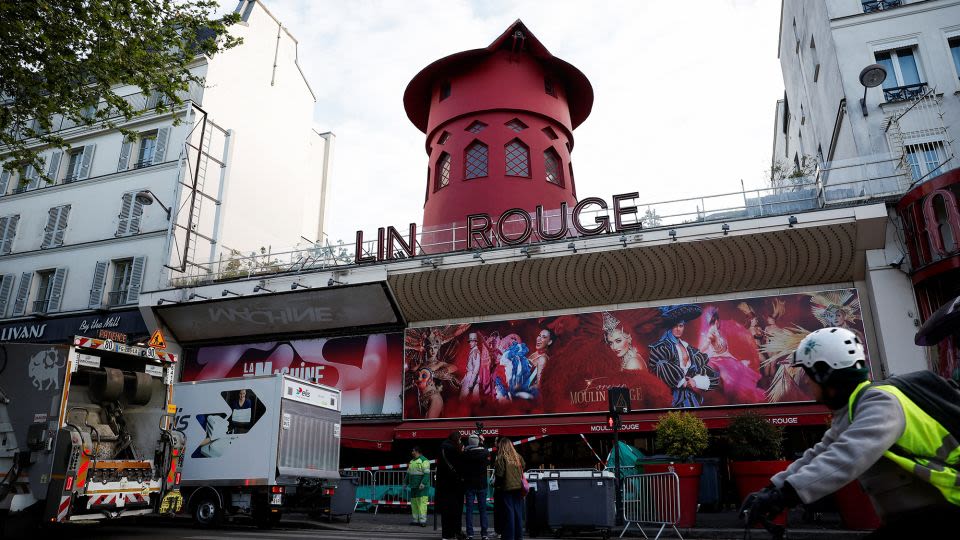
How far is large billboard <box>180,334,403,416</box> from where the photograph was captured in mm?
19609

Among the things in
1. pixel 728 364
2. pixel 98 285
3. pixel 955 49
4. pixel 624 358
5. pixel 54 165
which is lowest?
pixel 728 364

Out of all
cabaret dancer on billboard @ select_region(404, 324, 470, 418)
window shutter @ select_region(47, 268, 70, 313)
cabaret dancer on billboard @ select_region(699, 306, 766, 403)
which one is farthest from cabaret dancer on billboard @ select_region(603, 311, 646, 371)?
window shutter @ select_region(47, 268, 70, 313)

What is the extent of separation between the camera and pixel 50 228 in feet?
82.0

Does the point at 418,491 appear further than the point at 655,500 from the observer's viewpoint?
Yes

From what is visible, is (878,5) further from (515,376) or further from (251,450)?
(251,450)

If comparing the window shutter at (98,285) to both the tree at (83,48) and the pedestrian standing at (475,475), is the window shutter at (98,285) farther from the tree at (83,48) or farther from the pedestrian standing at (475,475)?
the pedestrian standing at (475,475)

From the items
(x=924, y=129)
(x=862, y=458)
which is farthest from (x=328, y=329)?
(x=862, y=458)

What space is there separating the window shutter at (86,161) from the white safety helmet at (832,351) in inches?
1079

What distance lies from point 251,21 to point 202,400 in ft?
62.2

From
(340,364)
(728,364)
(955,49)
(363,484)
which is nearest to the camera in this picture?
(363,484)

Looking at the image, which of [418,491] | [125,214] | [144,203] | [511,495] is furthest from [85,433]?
[125,214]

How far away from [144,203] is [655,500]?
755 inches

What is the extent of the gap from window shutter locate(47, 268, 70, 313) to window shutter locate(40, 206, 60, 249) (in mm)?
1528

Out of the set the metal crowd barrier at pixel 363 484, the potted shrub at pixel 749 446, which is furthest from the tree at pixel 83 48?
the potted shrub at pixel 749 446
